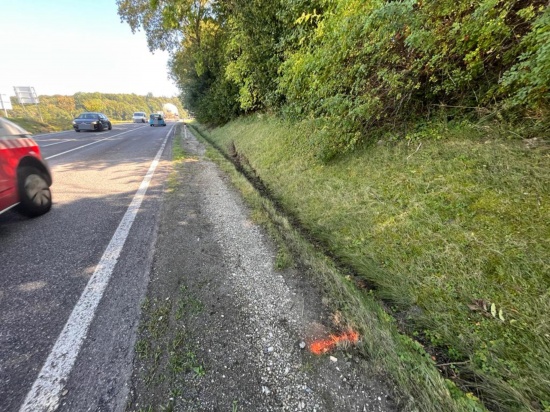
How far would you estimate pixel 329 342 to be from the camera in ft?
Answer: 5.49

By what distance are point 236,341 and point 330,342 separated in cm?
68

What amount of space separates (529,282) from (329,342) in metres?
1.52

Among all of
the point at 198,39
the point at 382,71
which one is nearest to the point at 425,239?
the point at 382,71

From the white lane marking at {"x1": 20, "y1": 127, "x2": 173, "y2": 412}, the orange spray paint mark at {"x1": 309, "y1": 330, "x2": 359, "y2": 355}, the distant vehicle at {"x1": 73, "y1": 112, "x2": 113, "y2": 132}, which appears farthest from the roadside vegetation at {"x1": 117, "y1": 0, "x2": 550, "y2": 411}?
the distant vehicle at {"x1": 73, "y1": 112, "x2": 113, "y2": 132}

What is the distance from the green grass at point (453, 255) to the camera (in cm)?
142

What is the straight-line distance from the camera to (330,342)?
5.49ft

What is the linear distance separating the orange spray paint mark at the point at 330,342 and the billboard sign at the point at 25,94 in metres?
34.3

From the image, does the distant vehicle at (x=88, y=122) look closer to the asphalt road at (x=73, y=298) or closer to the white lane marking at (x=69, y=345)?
the asphalt road at (x=73, y=298)

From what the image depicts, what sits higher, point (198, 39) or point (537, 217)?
point (198, 39)

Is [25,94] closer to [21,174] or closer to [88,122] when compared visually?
[88,122]

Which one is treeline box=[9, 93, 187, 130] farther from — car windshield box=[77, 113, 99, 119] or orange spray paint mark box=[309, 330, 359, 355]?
orange spray paint mark box=[309, 330, 359, 355]

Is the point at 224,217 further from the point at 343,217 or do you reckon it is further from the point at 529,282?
the point at 529,282

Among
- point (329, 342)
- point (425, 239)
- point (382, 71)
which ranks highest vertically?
point (382, 71)

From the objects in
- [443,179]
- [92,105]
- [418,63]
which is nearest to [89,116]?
[418,63]
